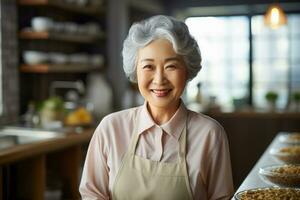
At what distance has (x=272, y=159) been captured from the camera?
3154 mm

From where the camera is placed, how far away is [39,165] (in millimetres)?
4102

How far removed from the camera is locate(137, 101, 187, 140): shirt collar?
2049 millimetres

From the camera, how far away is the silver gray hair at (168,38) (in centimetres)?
197

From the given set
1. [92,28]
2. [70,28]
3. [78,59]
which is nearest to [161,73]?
[70,28]

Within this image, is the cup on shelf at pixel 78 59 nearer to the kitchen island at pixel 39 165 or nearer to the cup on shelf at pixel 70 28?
the cup on shelf at pixel 70 28

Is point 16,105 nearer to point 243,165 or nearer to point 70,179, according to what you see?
point 70,179

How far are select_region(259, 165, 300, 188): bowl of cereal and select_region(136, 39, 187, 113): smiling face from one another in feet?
1.77

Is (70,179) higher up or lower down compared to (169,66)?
lower down

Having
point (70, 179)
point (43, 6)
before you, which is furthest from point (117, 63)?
point (70, 179)

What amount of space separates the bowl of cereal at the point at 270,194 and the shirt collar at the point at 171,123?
32cm

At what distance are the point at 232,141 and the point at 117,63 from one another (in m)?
1.70

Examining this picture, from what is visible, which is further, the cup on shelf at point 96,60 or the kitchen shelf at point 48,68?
the cup on shelf at point 96,60

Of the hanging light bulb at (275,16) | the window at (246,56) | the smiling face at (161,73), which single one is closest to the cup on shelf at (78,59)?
the hanging light bulb at (275,16)

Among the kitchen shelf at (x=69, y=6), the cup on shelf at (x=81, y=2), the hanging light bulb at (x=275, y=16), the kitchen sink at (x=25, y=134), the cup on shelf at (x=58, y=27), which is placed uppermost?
the cup on shelf at (x=81, y=2)
